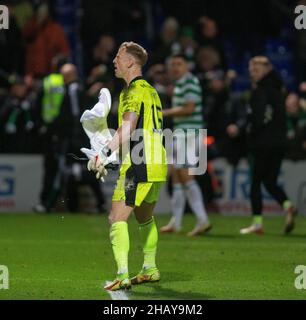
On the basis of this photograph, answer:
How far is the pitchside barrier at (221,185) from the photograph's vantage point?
18.8 m

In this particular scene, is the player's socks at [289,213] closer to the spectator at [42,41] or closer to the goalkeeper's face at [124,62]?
the goalkeeper's face at [124,62]

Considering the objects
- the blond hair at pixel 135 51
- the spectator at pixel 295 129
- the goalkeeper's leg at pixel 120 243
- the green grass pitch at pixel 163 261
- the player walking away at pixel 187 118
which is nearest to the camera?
the goalkeeper's leg at pixel 120 243

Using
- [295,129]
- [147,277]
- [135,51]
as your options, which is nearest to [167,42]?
[295,129]

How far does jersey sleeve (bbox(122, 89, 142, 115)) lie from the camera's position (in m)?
9.73

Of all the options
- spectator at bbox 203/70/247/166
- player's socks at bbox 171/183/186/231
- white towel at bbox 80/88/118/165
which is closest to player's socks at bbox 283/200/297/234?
player's socks at bbox 171/183/186/231

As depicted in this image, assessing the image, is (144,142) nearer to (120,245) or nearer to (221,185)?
(120,245)

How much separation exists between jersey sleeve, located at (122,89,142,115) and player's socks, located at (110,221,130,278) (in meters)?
1.04

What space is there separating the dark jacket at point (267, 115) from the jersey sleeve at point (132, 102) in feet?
18.4

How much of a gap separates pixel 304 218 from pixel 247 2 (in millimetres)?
5534

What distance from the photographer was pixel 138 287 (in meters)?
10.1

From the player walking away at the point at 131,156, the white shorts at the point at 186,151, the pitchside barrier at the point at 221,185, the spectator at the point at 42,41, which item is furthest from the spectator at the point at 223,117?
the player walking away at the point at 131,156

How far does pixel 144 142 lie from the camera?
9898 mm
